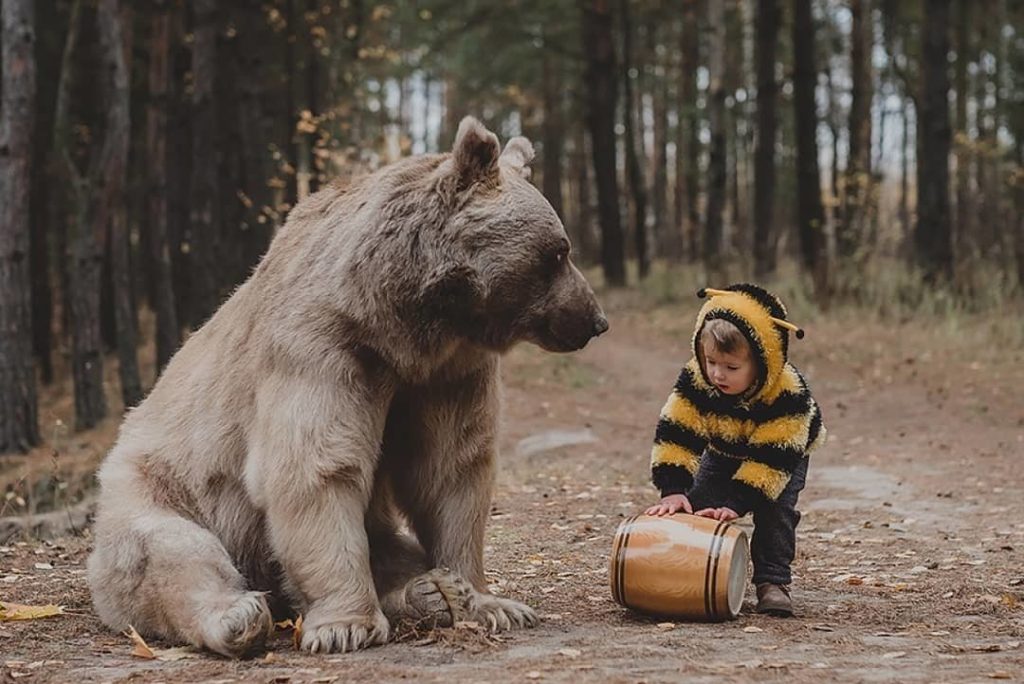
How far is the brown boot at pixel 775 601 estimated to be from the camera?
17.4ft

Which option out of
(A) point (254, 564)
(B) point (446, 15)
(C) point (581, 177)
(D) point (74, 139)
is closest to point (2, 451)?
(D) point (74, 139)

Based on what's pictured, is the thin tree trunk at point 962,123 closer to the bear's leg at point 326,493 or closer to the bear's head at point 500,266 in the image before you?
the bear's head at point 500,266

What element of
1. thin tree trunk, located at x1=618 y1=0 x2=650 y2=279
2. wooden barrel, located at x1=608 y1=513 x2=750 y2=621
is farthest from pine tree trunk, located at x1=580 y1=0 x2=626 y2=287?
wooden barrel, located at x1=608 y1=513 x2=750 y2=621

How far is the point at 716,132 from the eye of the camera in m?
23.9

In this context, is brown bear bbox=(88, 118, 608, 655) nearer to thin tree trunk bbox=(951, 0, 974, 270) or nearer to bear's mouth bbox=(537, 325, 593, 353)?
bear's mouth bbox=(537, 325, 593, 353)

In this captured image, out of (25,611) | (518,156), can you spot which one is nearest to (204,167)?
(25,611)

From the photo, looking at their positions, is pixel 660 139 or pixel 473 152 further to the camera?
pixel 660 139

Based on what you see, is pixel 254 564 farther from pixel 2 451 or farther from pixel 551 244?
pixel 2 451

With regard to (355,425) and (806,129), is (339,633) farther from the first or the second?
(806,129)

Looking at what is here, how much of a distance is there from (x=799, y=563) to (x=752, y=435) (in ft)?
6.37

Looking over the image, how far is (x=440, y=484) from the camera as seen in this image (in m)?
5.04

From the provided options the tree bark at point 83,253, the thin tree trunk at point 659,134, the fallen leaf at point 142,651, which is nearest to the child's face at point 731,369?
the fallen leaf at point 142,651

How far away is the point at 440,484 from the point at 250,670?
1.06 m

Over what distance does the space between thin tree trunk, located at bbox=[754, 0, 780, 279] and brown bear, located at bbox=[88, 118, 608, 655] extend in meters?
17.3
